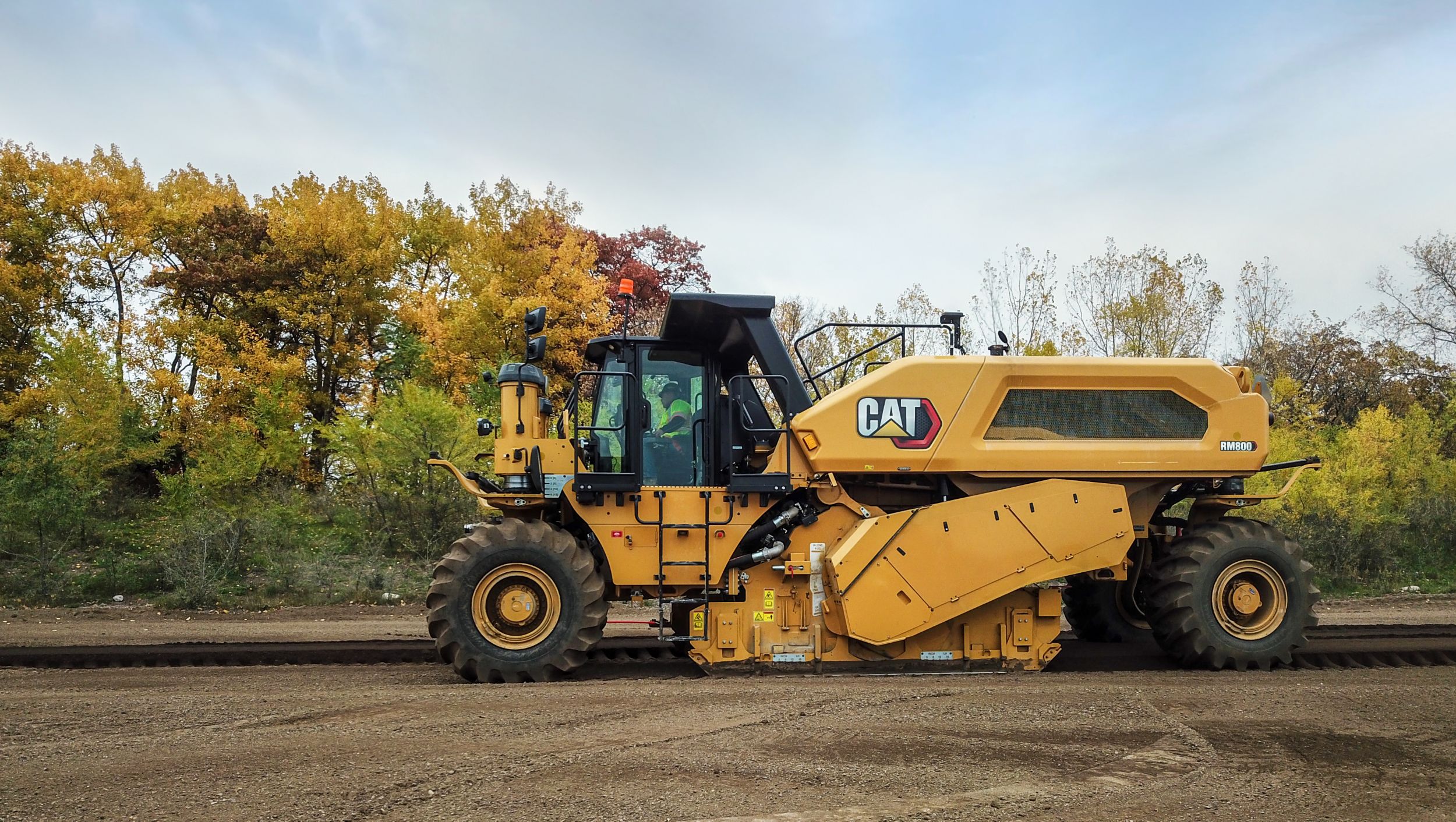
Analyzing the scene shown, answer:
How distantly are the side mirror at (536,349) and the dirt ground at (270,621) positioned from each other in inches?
→ 188

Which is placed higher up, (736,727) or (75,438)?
(75,438)

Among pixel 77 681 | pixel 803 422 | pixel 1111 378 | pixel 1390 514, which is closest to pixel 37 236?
pixel 77 681

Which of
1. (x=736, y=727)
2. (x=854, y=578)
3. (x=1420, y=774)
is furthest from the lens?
(x=854, y=578)

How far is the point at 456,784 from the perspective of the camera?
507 cm

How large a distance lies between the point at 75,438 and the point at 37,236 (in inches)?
439

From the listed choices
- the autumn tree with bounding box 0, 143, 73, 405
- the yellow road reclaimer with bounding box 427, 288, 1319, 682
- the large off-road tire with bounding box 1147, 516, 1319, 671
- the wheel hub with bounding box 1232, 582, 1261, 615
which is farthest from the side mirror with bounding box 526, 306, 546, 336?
the autumn tree with bounding box 0, 143, 73, 405

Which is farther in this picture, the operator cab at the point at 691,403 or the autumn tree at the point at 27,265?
the autumn tree at the point at 27,265

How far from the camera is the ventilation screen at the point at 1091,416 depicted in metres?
8.64

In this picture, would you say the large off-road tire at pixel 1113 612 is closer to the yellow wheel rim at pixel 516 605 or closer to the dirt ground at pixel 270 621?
the dirt ground at pixel 270 621

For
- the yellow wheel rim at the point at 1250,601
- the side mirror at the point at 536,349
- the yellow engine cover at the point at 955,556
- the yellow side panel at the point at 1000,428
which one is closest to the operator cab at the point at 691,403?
the side mirror at the point at 536,349

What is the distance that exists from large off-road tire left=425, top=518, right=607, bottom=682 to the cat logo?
2676mm

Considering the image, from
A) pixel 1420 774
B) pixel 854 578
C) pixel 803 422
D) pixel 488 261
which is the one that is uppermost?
pixel 488 261

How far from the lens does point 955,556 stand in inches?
329

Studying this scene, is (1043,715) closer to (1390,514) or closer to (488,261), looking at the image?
(1390,514)
